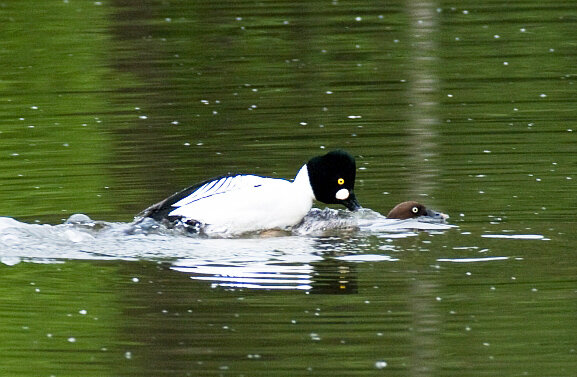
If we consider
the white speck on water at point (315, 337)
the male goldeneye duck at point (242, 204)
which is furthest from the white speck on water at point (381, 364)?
the male goldeneye duck at point (242, 204)

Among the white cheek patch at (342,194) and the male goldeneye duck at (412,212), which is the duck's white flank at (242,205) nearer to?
the white cheek patch at (342,194)

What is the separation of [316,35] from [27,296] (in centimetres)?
1270

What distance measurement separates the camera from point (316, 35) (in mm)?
21422

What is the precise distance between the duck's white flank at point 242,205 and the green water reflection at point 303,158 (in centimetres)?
75

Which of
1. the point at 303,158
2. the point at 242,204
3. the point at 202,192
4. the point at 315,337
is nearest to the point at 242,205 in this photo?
the point at 242,204

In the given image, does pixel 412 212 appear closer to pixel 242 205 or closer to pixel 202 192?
pixel 242 205

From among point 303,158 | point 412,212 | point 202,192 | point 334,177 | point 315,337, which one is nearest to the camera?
point 315,337

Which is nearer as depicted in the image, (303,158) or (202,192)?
(202,192)

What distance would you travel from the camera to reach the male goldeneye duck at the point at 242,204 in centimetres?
1096

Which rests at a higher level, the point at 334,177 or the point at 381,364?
the point at 334,177

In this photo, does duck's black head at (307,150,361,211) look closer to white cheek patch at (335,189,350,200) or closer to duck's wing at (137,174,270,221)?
white cheek patch at (335,189,350,200)

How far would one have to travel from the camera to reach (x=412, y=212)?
10.9m

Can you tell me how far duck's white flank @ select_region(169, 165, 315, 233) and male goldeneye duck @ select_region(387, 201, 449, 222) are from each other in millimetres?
733

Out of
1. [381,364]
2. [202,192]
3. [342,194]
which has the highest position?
[202,192]
